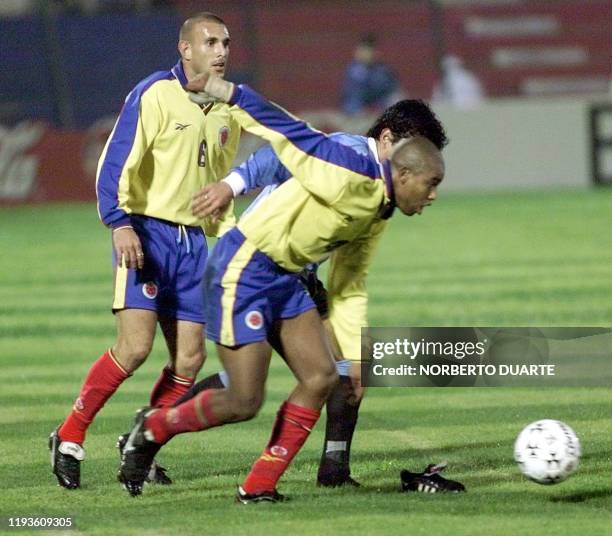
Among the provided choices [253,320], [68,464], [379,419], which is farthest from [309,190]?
[379,419]

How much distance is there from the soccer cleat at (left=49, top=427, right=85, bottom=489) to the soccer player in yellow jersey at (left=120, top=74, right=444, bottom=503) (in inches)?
20.5

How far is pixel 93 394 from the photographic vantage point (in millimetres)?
7527

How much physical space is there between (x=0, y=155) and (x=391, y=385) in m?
15.2

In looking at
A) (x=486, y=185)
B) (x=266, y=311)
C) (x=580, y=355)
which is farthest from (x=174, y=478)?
(x=486, y=185)

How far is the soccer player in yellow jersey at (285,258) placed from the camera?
21.0 ft

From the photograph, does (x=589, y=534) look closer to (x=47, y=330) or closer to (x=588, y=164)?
(x=47, y=330)

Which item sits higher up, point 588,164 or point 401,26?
point 401,26

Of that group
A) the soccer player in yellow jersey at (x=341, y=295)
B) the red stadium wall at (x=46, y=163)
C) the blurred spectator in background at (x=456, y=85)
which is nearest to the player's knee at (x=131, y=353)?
the soccer player in yellow jersey at (x=341, y=295)

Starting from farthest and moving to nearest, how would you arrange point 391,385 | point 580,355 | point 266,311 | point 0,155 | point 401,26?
point 401,26
point 0,155
point 580,355
point 391,385
point 266,311

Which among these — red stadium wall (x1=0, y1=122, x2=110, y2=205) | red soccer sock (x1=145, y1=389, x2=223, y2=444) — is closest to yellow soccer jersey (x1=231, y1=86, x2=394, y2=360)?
red soccer sock (x1=145, y1=389, x2=223, y2=444)

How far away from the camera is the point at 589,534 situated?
20.3 ft

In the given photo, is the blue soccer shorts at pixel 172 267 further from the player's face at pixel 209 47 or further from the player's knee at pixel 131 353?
the player's face at pixel 209 47

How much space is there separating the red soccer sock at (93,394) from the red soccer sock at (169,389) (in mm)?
261

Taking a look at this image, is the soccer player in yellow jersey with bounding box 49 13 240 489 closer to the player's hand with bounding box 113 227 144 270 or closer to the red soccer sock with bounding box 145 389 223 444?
the player's hand with bounding box 113 227 144 270
